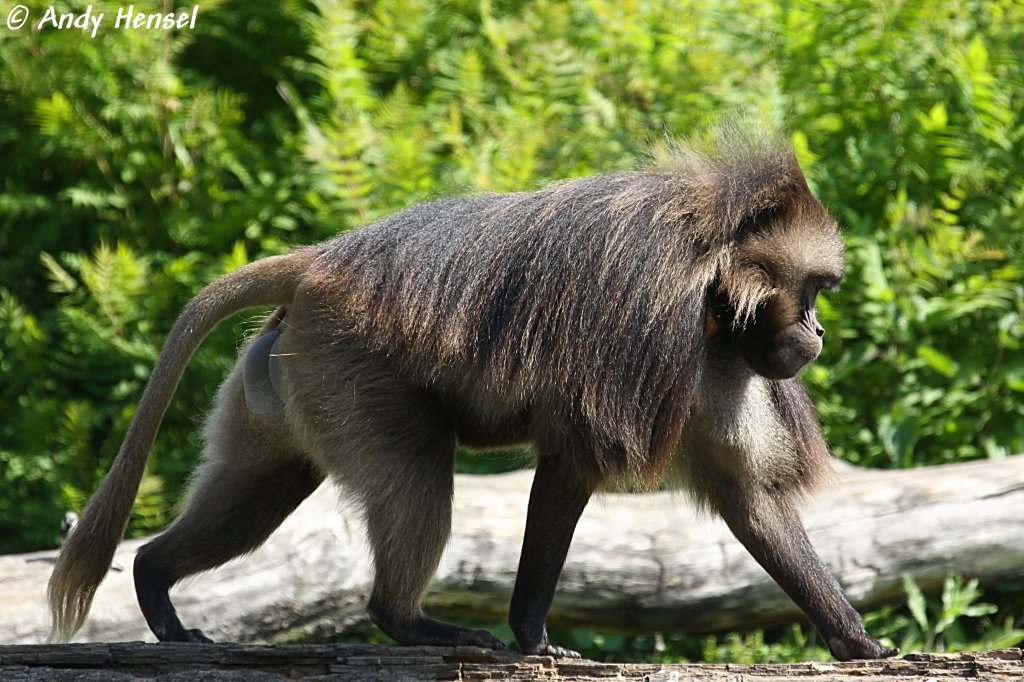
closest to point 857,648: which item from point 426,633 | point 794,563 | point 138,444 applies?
point 794,563

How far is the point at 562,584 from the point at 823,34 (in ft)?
11.9

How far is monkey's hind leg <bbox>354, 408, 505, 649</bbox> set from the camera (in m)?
4.01

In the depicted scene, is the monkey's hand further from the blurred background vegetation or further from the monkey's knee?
the monkey's knee

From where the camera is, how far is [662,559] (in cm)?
570

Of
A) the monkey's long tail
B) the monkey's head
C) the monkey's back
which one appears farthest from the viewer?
the monkey's long tail

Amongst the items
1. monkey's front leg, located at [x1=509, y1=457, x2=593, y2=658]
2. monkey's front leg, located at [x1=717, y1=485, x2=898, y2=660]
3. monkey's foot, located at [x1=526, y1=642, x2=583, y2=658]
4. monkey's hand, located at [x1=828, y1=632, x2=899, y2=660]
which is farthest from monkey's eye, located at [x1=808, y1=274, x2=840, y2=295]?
monkey's foot, located at [x1=526, y1=642, x2=583, y2=658]

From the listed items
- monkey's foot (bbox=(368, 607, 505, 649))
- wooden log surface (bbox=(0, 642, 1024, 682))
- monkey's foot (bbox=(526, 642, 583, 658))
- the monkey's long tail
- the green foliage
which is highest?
the monkey's long tail

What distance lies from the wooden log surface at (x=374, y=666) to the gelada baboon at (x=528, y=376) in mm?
315

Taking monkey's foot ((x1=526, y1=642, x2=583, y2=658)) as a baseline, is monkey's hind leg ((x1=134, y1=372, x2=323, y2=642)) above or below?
above

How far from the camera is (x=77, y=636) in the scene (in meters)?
5.25

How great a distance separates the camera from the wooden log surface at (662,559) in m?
5.51

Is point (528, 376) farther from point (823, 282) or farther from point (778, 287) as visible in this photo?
point (823, 282)

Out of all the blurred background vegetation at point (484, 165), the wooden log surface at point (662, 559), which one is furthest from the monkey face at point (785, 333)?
the blurred background vegetation at point (484, 165)

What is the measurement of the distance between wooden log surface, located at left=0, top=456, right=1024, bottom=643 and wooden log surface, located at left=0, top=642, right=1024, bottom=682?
1.64 meters
